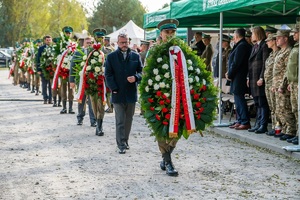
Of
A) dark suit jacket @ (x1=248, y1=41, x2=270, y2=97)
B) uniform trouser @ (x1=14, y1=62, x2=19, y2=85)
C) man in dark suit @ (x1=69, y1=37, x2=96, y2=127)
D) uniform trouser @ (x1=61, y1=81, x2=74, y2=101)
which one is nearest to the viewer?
dark suit jacket @ (x1=248, y1=41, x2=270, y2=97)

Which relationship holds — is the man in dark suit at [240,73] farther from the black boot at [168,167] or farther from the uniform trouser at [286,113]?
the black boot at [168,167]

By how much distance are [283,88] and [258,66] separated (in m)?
1.42

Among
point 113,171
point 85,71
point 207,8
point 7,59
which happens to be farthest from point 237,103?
point 7,59

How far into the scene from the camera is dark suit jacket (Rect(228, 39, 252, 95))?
14420 mm

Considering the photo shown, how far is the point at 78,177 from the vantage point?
9.32 meters

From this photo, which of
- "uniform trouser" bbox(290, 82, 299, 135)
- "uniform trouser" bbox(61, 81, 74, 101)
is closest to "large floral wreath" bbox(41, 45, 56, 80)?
"uniform trouser" bbox(61, 81, 74, 101)

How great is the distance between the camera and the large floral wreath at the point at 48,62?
2136cm

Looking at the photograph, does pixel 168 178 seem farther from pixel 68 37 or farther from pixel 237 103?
pixel 68 37

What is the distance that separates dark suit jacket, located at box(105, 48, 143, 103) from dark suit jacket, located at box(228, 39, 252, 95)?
137 inches

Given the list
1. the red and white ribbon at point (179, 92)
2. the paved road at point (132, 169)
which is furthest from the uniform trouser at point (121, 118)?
the red and white ribbon at point (179, 92)

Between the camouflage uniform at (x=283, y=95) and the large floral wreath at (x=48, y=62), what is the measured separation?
996 cm

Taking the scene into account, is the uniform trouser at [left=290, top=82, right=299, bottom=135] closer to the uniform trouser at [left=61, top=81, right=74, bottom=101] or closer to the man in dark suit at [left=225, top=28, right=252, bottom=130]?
the man in dark suit at [left=225, top=28, right=252, bottom=130]

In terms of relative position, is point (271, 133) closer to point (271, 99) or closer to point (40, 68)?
point (271, 99)

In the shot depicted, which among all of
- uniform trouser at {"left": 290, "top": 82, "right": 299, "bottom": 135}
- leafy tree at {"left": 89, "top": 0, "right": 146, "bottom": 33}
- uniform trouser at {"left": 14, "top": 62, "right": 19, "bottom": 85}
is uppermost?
leafy tree at {"left": 89, "top": 0, "right": 146, "bottom": 33}
